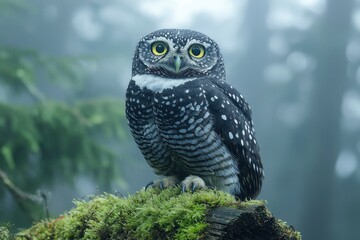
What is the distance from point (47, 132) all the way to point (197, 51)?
251cm

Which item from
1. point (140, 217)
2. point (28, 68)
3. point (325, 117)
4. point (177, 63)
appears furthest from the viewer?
point (325, 117)

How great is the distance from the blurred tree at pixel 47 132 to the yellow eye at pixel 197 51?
2.23 m

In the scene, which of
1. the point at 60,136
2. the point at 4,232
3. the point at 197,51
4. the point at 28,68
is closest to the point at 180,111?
the point at 197,51

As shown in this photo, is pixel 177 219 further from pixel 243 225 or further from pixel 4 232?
pixel 4 232

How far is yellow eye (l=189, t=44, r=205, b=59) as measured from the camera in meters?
2.00

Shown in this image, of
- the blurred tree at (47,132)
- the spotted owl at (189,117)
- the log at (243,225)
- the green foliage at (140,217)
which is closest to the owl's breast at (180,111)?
the spotted owl at (189,117)

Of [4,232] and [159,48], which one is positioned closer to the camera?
[4,232]

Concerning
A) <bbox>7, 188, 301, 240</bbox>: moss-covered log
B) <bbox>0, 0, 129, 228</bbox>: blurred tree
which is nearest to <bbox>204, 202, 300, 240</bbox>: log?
<bbox>7, 188, 301, 240</bbox>: moss-covered log

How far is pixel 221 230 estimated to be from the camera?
1451 millimetres

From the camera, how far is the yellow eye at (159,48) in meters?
1.99

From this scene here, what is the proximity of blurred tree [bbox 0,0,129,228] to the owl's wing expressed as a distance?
214cm

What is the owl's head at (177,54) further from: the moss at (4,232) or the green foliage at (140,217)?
the moss at (4,232)

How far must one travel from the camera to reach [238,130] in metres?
2.01

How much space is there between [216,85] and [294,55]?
453 centimetres
